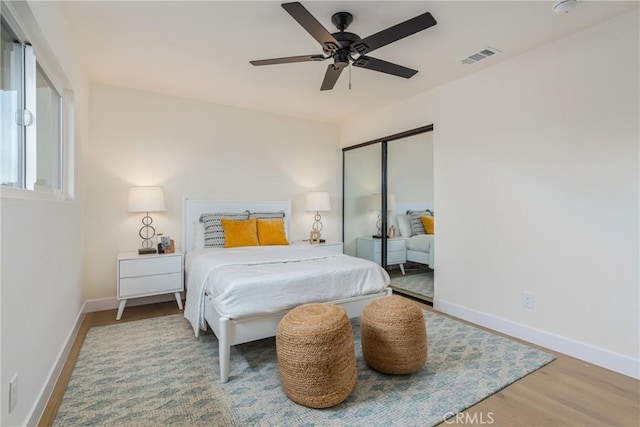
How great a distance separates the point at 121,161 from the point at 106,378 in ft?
7.93

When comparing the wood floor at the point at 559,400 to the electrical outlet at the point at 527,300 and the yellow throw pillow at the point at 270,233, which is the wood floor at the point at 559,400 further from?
the yellow throw pillow at the point at 270,233

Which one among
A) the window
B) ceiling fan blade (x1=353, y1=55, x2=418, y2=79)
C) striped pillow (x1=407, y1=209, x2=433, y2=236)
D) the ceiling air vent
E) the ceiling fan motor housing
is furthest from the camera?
striped pillow (x1=407, y1=209, x2=433, y2=236)

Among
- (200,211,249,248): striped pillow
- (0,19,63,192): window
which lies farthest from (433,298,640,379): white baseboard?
(0,19,63,192): window

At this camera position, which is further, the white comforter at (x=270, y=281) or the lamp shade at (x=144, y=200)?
the lamp shade at (x=144, y=200)

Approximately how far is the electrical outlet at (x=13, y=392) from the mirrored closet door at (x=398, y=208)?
11.4ft

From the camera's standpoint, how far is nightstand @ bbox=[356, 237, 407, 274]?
Result: 411 centimetres

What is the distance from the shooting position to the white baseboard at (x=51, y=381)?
1.62 meters

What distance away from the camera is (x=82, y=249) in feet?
10.3

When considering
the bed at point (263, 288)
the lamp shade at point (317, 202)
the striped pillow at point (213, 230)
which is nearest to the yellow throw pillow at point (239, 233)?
the striped pillow at point (213, 230)

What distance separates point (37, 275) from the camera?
1691 millimetres

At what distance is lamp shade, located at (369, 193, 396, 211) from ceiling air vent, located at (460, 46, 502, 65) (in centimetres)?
175

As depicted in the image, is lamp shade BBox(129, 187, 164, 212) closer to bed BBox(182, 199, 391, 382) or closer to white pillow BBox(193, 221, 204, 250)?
white pillow BBox(193, 221, 204, 250)

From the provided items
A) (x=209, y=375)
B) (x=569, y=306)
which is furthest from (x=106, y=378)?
(x=569, y=306)

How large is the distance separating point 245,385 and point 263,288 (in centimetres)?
61
